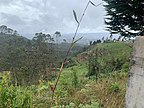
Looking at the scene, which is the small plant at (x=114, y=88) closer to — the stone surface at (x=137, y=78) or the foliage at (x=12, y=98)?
the stone surface at (x=137, y=78)

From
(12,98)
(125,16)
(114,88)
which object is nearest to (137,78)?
(12,98)

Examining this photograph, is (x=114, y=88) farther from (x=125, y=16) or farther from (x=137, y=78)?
(x=125, y=16)

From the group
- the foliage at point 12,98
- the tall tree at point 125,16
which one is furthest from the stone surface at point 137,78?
the tall tree at point 125,16

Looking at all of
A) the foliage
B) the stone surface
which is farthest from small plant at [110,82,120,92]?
the foliage

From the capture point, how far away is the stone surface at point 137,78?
2.50 m

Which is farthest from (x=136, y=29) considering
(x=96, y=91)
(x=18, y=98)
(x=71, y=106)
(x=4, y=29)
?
(x=4, y=29)

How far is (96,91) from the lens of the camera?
499 centimetres

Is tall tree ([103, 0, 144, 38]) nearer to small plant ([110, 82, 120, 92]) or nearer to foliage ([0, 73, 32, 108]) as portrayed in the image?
small plant ([110, 82, 120, 92])

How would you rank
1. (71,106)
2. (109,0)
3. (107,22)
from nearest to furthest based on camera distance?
(71,106)
(109,0)
(107,22)

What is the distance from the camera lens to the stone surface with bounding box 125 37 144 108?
2.50 metres

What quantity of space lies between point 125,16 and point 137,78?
13416 mm

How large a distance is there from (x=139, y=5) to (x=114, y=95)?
1058 cm

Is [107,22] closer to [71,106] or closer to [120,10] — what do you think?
[120,10]

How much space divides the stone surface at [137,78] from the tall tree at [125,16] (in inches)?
462
